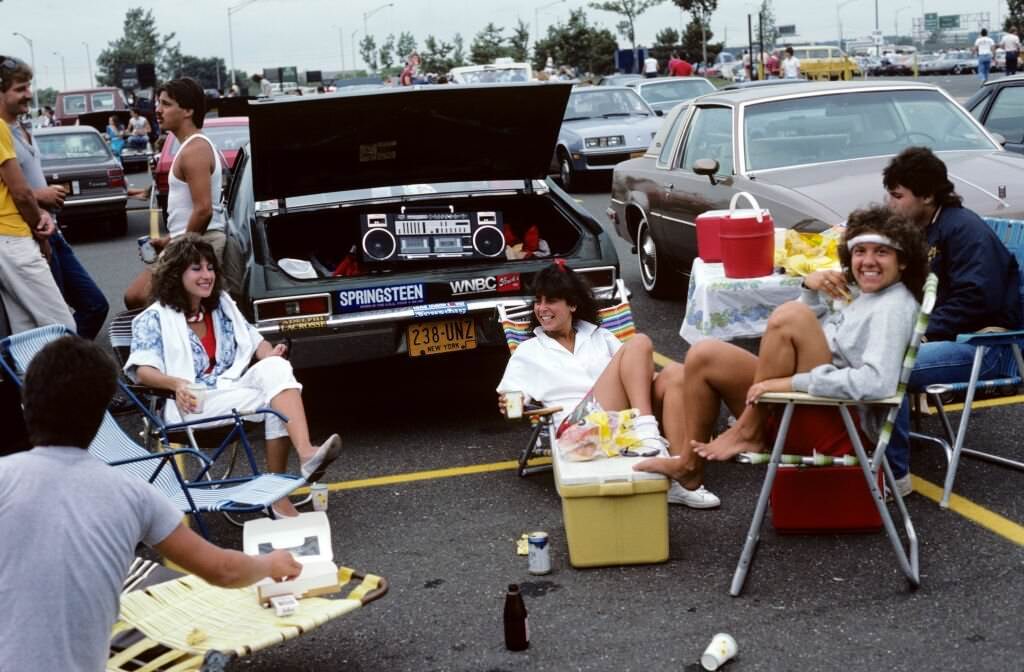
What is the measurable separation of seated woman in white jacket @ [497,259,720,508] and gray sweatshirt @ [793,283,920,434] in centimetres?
77

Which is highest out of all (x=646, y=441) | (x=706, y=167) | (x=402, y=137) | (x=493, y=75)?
(x=493, y=75)

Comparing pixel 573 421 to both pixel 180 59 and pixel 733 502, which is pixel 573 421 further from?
pixel 180 59

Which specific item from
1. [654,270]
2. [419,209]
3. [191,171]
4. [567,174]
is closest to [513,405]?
[419,209]

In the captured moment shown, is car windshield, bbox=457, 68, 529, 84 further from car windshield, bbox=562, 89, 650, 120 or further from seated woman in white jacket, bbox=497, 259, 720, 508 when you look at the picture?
seated woman in white jacket, bbox=497, 259, 720, 508

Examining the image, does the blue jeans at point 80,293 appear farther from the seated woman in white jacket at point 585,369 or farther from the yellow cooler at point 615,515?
the yellow cooler at point 615,515

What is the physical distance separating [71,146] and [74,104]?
2156cm

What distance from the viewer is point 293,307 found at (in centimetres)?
663

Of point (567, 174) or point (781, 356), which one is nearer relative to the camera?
point (781, 356)

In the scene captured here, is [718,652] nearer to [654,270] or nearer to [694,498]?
[694,498]

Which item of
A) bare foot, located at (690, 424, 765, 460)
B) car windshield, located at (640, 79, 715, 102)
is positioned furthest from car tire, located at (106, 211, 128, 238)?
bare foot, located at (690, 424, 765, 460)

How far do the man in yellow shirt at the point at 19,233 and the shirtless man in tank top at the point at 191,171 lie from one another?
577 millimetres

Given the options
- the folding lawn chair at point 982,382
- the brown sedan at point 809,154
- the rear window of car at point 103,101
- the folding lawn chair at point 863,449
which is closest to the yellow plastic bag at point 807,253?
the folding lawn chair at point 982,382

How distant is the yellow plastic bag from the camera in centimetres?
575

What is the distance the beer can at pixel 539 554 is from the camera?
4.82 meters
